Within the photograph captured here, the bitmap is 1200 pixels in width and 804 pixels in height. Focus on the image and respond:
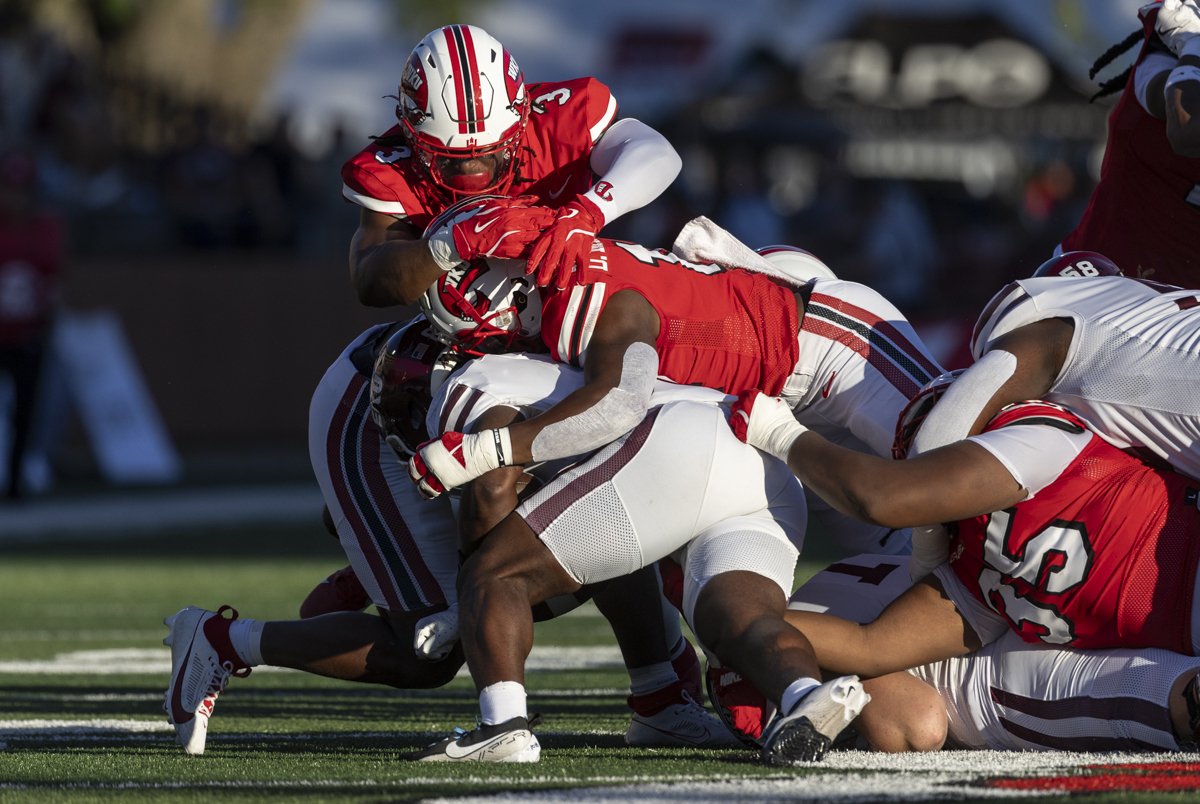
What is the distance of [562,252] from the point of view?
3.42m

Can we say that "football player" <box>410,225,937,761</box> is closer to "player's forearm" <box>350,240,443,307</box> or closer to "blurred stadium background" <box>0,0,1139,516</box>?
"player's forearm" <box>350,240,443,307</box>

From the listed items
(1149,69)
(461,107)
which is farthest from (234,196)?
(1149,69)

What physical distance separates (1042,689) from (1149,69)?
5.93 feet

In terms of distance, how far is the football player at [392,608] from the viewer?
3.78 metres

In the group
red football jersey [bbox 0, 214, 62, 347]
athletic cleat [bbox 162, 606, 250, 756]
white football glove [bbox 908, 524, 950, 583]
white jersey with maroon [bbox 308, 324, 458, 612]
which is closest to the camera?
white football glove [bbox 908, 524, 950, 583]

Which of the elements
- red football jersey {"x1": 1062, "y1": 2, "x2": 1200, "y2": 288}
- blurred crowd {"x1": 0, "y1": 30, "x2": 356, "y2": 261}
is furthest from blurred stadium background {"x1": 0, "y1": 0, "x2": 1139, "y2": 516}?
red football jersey {"x1": 1062, "y1": 2, "x2": 1200, "y2": 288}

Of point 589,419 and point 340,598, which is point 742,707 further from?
point 340,598

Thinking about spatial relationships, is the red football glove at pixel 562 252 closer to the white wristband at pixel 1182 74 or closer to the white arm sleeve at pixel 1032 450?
the white arm sleeve at pixel 1032 450

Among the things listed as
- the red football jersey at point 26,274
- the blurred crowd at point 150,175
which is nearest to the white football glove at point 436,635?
the red football jersey at point 26,274

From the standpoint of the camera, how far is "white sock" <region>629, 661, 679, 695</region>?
383cm

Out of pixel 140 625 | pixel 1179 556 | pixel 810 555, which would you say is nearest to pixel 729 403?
pixel 1179 556

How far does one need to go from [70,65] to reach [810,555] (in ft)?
29.6

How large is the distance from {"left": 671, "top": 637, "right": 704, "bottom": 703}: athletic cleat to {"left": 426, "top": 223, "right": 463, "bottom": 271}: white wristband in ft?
3.73

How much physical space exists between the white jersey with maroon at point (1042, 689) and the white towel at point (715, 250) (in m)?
0.80
